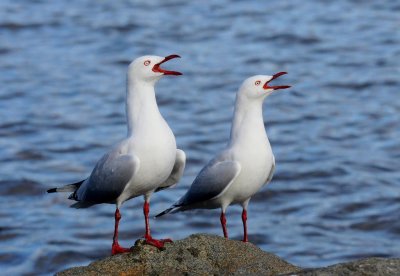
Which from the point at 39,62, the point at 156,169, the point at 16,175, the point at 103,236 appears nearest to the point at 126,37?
the point at 39,62

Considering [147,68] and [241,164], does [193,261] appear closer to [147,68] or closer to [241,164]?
[241,164]

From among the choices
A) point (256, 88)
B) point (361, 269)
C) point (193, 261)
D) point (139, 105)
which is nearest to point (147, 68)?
point (139, 105)

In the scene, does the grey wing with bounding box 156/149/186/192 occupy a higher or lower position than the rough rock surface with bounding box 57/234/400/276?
higher

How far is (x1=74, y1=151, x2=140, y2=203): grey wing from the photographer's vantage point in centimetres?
882

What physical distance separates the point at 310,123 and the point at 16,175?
524cm

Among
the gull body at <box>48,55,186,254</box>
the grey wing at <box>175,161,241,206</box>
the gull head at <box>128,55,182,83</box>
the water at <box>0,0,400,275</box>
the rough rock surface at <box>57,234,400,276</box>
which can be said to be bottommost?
the water at <box>0,0,400,275</box>

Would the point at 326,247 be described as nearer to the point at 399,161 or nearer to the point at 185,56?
the point at 399,161

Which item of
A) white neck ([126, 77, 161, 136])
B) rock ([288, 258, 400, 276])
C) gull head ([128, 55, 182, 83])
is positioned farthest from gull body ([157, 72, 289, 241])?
rock ([288, 258, 400, 276])

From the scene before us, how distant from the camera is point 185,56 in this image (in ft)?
79.7

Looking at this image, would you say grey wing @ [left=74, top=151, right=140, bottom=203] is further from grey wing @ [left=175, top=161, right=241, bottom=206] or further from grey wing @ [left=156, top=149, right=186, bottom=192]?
grey wing @ [left=175, top=161, right=241, bottom=206]

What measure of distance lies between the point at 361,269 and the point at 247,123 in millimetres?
2347

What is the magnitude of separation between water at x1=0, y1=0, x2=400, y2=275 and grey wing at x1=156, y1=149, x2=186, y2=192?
526 cm

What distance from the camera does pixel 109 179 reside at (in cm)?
901

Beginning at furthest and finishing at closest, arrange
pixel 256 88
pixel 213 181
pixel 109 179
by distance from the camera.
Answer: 1. pixel 256 88
2. pixel 213 181
3. pixel 109 179
